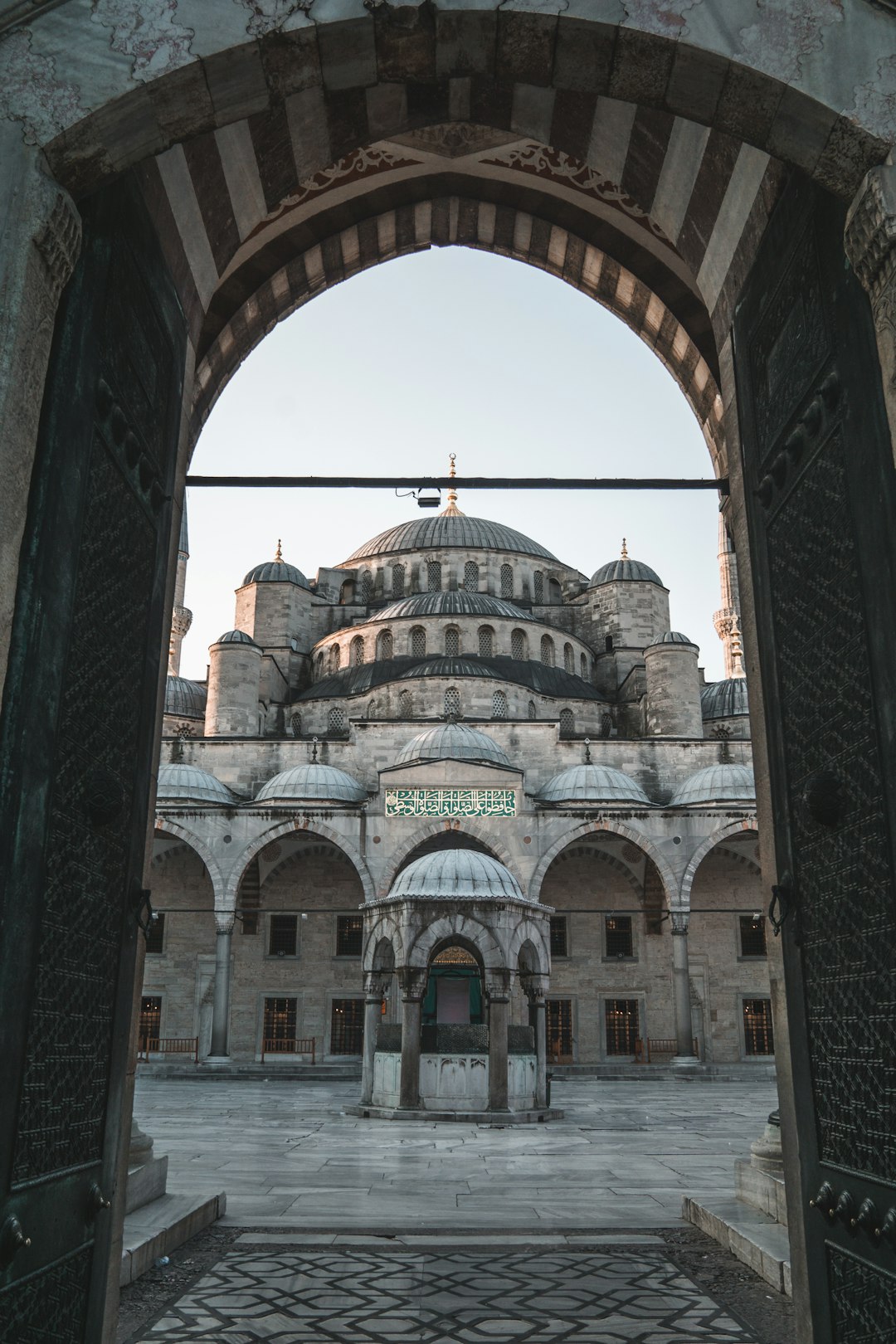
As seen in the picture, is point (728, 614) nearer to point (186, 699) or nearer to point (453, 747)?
point (453, 747)

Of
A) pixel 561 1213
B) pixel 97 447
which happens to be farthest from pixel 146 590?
pixel 561 1213

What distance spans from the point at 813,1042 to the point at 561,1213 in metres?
3.69

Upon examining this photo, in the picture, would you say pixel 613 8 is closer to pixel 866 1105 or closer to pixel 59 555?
pixel 59 555

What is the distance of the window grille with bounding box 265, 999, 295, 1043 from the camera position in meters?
28.0

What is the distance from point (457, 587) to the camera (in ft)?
129

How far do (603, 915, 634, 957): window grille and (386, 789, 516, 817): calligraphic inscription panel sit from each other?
4.89 metres

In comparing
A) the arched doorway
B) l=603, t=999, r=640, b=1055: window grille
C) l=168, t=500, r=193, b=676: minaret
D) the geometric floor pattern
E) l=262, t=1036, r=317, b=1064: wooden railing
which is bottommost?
the geometric floor pattern

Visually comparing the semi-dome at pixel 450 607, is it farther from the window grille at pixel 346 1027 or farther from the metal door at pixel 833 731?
the metal door at pixel 833 731

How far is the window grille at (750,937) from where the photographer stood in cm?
2881

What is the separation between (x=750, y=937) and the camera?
2906 centimetres

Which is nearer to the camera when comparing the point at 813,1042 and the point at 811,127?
the point at 811,127

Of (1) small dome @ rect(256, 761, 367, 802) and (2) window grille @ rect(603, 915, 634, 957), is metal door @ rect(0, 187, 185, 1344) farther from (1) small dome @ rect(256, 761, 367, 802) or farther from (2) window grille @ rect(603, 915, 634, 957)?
(2) window grille @ rect(603, 915, 634, 957)

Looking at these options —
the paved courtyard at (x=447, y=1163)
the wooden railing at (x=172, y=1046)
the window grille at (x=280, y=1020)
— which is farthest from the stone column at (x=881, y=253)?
the window grille at (x=280, y=1020)

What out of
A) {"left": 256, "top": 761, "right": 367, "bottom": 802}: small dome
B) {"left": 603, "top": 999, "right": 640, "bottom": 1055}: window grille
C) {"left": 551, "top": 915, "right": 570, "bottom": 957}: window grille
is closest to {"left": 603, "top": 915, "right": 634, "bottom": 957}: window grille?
{"left": 551, "top": 915, "right": 570, "bottom": 957}: window grille
